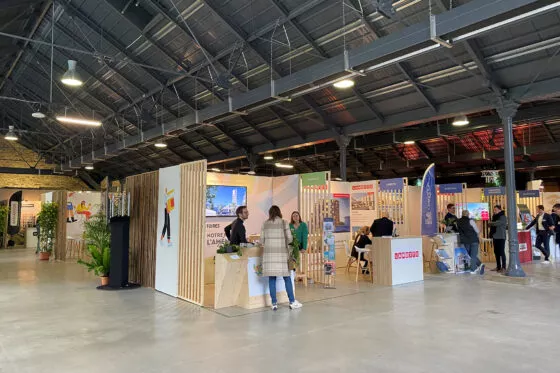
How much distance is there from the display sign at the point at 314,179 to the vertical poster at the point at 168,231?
2.94 m

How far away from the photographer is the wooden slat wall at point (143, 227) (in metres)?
7.91

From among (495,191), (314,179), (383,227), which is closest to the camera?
(314,179)

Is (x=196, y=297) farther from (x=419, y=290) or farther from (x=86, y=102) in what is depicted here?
(x=86, y=102)

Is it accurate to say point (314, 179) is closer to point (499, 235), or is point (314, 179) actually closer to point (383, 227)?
point (383, 227)

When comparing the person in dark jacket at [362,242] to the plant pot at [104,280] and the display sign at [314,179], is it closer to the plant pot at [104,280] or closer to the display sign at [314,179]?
the display sign at [314,179]

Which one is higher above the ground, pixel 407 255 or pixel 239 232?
pixel 239 232

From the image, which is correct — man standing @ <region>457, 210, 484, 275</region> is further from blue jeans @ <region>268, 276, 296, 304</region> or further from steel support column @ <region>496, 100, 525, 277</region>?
blue jeans @ <region>268, 276, 296, 304</region>

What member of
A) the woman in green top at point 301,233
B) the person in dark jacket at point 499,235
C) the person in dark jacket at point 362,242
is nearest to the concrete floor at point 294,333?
the woman in green top at point 301,233

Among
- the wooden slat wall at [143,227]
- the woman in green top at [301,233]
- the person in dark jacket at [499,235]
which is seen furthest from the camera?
the person in dark jacket at [499,235]

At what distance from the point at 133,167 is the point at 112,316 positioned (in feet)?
62.3

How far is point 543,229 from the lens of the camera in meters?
11.3

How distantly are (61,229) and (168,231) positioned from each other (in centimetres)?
823

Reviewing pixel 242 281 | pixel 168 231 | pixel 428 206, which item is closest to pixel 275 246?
pixel 242 281

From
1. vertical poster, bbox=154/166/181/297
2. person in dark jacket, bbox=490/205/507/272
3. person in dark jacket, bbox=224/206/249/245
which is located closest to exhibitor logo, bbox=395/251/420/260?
person in dark jacket, bbox=490/205/507/272
